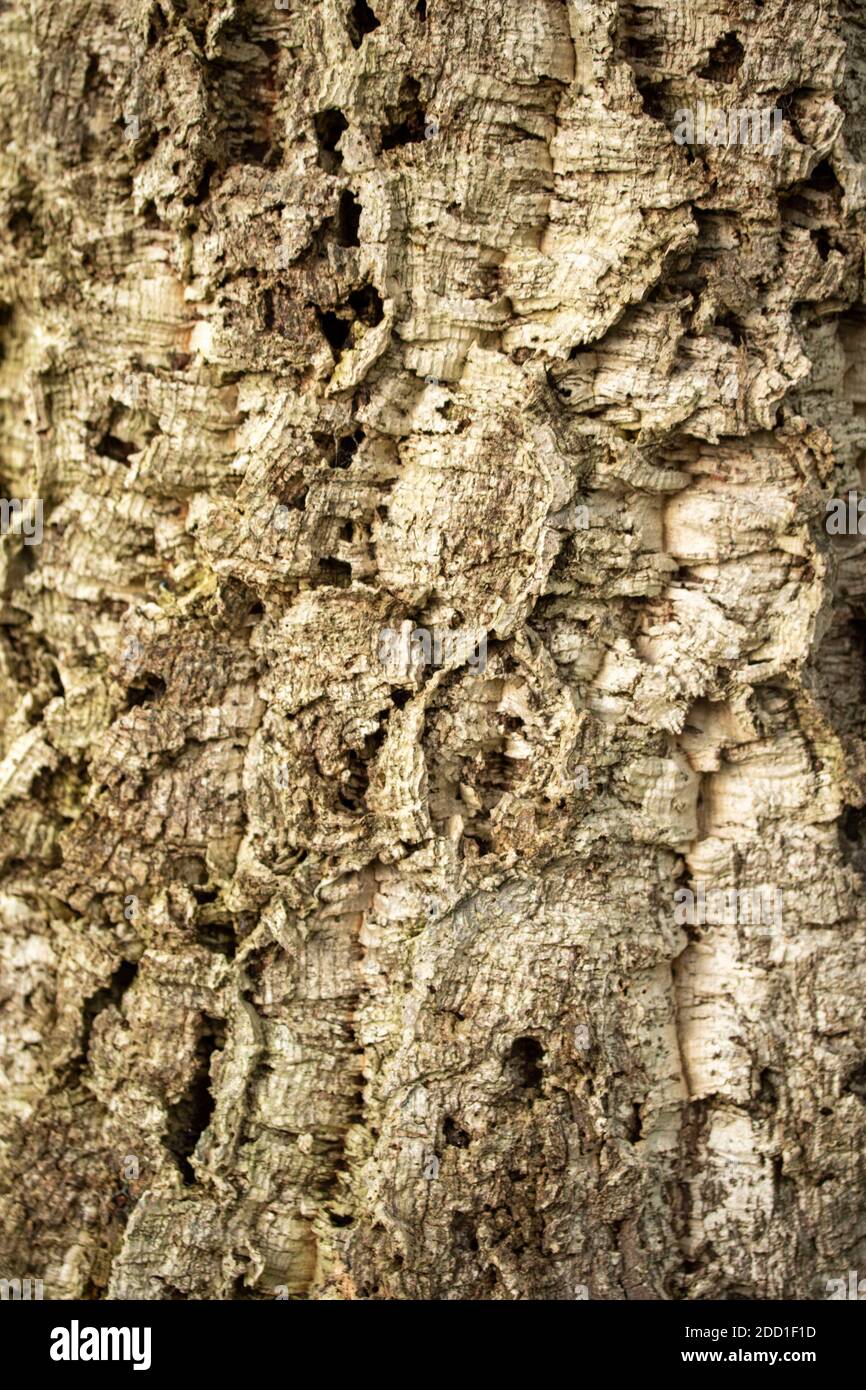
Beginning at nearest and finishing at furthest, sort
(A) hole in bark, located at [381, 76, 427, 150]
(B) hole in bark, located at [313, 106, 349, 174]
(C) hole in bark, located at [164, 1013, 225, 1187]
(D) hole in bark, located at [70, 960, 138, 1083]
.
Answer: (A) hole in bark, located at [381, 76, 427, 150] → (B) hole in bark, located at [313, 106, 349, 174] → (C) hole in bark, located at [164, 1013, 225, 1187] → (D) hole in bark, located at [70, 960, 138, 1083]

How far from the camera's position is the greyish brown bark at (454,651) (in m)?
4.54

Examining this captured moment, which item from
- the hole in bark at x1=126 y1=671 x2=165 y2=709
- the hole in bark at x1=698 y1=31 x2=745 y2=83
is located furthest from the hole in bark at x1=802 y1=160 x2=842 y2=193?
the hole in bark at x1=126 y1=671 x2=165 y2=709

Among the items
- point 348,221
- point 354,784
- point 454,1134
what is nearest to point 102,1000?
point 354,784

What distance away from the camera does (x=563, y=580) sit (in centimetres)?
461

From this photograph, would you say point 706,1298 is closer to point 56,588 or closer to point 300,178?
point 56,588

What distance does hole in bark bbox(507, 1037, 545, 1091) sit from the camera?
4.66m

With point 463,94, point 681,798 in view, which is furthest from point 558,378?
point 681,798

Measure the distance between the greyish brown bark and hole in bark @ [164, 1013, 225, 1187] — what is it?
15mm

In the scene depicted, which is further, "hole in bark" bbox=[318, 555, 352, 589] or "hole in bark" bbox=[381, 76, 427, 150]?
"hole in bark" bbox=[318, 555, 352, 589]

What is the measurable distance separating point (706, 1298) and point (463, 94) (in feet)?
14.6

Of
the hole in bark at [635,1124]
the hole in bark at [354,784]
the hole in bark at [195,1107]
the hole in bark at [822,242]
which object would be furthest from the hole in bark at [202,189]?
the hole in bark at [635,1124]

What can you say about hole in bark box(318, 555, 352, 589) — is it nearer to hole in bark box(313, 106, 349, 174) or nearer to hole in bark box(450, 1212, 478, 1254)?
hole in bark box(313, 106, 349, 174)

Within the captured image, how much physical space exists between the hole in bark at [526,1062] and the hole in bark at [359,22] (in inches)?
142

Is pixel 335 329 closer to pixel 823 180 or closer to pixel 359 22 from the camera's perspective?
pixel 359 22
